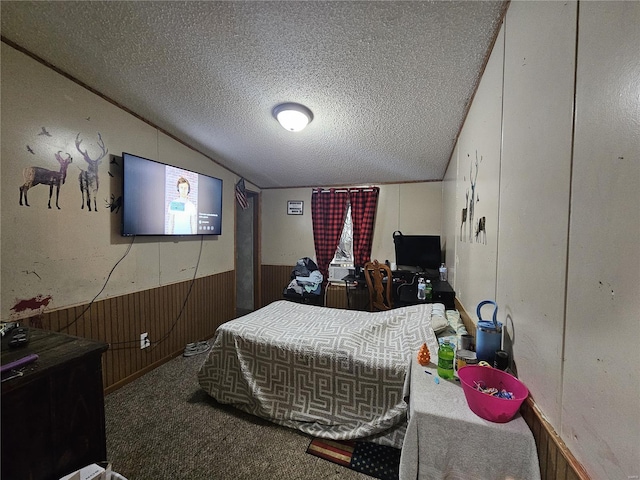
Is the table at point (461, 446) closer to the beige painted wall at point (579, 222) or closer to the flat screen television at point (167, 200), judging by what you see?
the beige painted wall at point (579, 222)

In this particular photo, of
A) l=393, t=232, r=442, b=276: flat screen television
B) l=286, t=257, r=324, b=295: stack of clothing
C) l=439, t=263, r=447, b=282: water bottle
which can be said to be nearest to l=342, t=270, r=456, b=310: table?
l=439, t=263, r=447, b=282: water bottle

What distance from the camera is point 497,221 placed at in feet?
4.28

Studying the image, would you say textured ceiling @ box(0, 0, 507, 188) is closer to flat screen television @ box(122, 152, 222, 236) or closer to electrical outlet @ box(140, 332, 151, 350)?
flat screen television @ box(122, 152, 222, 236)

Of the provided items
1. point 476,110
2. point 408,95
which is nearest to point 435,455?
point 476,110

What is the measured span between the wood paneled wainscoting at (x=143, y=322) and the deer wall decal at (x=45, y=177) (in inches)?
34.5

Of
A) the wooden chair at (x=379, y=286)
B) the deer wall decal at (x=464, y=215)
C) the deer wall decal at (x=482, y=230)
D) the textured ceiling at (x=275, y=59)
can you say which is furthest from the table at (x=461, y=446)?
the wooden chair at (x=379, y=286)

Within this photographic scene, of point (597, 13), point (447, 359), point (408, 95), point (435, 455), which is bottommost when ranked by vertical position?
point (435, 455)

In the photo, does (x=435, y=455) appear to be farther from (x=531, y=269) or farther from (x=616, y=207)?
(x=616, y=207)

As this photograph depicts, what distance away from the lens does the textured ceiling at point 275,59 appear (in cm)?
134

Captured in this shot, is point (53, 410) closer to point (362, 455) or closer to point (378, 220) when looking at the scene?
point (362, 455)

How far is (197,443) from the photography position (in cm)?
163

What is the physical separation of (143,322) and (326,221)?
281 cm

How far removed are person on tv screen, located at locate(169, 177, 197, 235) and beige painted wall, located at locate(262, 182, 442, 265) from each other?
176 cm

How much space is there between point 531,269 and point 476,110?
4.37 feet
